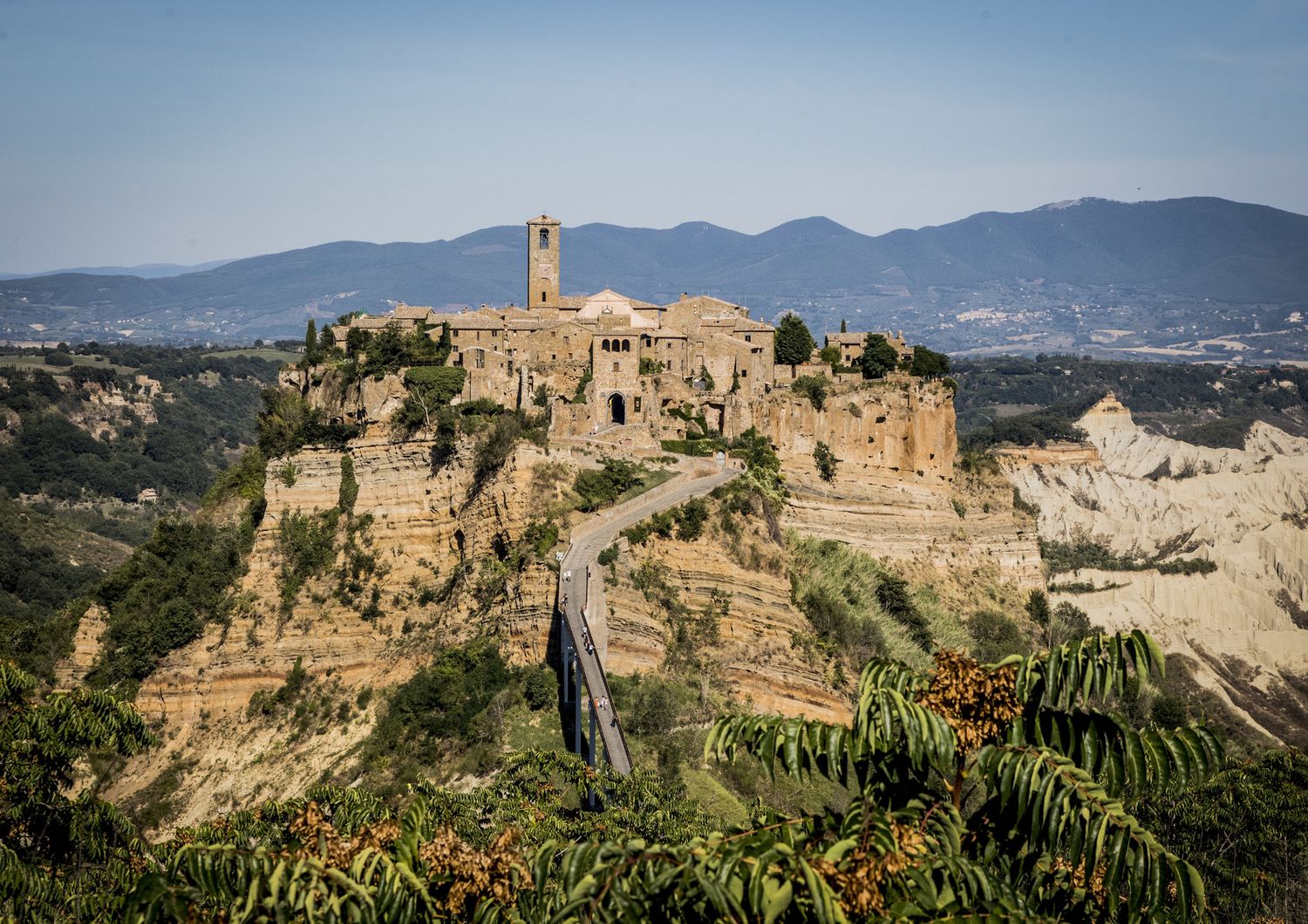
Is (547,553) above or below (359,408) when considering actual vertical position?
below

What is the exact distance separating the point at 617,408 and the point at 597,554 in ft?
38.9

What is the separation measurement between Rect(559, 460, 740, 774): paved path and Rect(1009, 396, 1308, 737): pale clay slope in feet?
100

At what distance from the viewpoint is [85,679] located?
123 ft

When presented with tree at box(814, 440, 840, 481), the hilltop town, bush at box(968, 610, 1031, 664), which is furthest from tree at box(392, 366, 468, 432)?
bush at box(968, 610, 1031, 664)

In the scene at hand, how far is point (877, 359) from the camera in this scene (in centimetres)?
5153

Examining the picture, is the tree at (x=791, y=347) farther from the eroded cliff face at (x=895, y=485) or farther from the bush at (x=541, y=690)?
the bush at (x=541, y=690)

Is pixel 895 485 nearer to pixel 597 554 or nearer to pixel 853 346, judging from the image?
pixel 853 346

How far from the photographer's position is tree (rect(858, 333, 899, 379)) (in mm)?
51281

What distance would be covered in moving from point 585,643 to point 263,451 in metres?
18.4

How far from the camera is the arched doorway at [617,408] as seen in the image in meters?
44.4

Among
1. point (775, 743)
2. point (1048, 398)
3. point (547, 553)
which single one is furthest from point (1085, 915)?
point (1048, 398)

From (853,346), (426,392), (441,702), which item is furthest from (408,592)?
(853,346)

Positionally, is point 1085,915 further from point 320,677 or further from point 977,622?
point 977,622

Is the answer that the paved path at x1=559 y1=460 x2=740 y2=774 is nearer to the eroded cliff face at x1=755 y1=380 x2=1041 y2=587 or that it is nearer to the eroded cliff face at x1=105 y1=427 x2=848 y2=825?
the eroded cliff face at x1=105 y1=427 x2=848 y2=825
